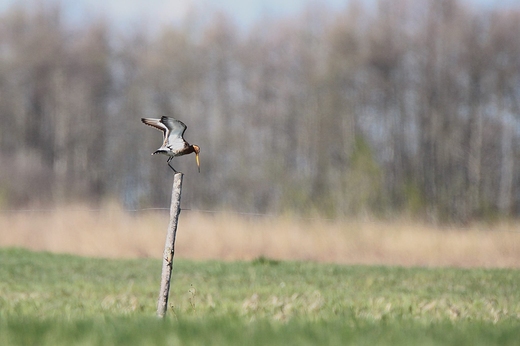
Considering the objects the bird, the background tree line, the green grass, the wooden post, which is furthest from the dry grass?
the bird

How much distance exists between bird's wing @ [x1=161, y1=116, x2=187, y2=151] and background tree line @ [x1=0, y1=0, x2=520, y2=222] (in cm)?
2106

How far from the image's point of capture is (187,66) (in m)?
43.3

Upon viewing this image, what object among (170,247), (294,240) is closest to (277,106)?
(294,240)

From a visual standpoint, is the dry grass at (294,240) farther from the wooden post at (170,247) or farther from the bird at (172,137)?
A: the bird at (172,137)

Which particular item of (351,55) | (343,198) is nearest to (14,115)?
(351,55)

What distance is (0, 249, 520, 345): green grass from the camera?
5066 mm

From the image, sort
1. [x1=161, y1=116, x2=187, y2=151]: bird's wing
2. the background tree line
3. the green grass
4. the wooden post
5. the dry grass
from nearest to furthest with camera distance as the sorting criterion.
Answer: the green grass, [x1=161, y1=116, x2=187, y2=151]: bird's wing, the wooden post, the dry grass, the background tree line

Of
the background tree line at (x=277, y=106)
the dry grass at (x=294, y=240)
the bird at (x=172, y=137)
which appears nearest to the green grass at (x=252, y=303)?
the bird at (x=172, y=137)

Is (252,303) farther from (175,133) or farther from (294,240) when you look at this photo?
(294,240)

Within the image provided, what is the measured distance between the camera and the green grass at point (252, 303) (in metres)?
5.07

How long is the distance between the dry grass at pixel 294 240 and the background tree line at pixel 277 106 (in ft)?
27.2

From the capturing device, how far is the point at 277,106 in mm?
41188

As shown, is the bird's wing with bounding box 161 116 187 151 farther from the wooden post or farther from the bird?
the wooden post

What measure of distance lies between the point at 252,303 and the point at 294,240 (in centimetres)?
1012
